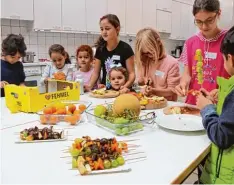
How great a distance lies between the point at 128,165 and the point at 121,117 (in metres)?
0.33

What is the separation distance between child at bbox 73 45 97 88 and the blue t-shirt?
526 millimetres

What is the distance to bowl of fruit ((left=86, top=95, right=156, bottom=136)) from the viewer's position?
106 cm

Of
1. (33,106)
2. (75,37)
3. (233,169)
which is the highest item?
(75,37)

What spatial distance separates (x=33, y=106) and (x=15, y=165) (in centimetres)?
68

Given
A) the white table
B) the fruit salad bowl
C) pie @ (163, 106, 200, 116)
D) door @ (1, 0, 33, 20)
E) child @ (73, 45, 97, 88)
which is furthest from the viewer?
door @ (1, 0, 33, 20)

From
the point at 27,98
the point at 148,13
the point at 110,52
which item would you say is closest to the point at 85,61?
the point at 110,52

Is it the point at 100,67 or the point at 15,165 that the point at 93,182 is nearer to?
the point at 15,165

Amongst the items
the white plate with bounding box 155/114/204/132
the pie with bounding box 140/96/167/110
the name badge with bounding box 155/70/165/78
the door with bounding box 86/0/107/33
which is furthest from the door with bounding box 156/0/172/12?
the white plate with bounding box 155/114/204/132

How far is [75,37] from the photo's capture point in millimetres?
4293

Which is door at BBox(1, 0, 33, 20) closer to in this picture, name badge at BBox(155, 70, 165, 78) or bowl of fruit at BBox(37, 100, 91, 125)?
name badge at BBox(155, 70, 165, 78)

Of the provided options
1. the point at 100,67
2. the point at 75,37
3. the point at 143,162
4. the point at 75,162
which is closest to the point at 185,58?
→ the point at 100,67

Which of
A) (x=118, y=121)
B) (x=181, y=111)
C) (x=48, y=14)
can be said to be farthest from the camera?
(x=48, y=14)

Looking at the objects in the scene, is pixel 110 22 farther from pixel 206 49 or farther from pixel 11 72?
pixel 11 72

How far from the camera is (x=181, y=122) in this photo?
1.20m
